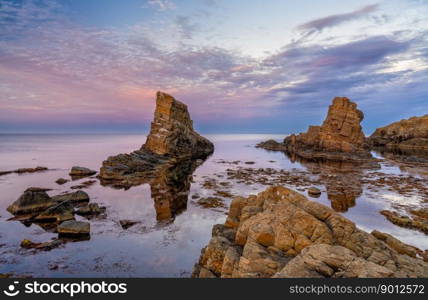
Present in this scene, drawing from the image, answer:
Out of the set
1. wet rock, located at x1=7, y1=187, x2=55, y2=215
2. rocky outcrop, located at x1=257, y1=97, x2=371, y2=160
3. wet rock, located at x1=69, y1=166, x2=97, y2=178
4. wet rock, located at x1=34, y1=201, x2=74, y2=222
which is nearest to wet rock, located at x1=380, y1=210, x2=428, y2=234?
wet rock, located at x1=34, y1=201, x2=74, y2=222

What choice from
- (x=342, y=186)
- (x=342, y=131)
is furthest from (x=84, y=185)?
(x=342, y=131)

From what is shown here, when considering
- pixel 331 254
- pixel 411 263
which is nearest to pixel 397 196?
pixel 411 263

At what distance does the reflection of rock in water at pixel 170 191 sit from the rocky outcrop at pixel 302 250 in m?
16.5

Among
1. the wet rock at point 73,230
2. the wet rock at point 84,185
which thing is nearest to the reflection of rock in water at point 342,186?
the wet rock at point 73,230

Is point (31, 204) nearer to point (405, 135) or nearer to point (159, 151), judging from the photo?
point (159, 151)

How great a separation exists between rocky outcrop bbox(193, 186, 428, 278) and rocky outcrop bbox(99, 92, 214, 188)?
3864 centimetres

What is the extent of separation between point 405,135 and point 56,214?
17349 cm

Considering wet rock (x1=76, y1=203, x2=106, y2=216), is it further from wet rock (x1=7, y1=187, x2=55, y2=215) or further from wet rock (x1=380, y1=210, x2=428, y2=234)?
wet rock (x1=380, y1=210, x2=428, y2=234)

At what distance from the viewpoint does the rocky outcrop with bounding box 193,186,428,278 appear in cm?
1082

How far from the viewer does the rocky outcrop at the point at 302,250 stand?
10.8 metres

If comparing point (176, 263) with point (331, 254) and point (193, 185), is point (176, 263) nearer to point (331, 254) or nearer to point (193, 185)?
point (331, 254)

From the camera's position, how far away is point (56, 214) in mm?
29828

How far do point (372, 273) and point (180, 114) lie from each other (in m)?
103

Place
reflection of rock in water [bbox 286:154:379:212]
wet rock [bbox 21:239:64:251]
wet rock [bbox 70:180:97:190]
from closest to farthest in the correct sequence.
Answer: wet rock [bbox 21:239:64:251], reflection of rock in water [bbox 286:154:379:212], wet rock [bbox 70:180:97:190]
